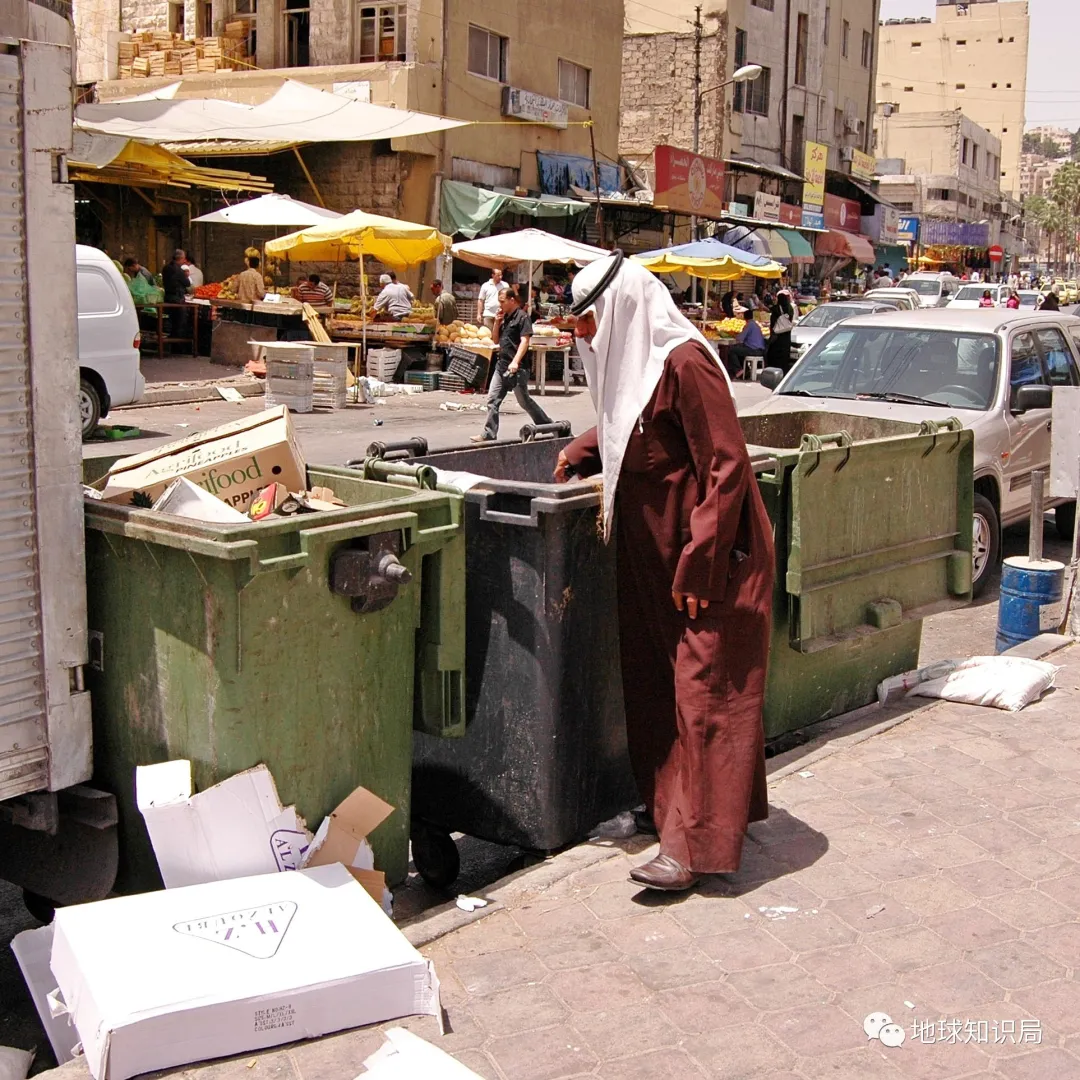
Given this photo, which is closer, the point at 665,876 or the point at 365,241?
the point at 665,876

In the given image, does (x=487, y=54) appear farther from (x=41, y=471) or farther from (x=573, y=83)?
(x=41, y=471)

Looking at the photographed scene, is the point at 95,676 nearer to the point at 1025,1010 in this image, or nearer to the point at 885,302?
the point at 1025,1010

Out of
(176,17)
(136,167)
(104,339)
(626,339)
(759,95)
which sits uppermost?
(759,95)

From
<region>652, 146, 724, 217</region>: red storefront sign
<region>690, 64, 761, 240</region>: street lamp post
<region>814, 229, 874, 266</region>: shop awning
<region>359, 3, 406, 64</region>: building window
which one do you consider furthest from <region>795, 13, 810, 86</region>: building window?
<region>359, 3, 406, 64</region>: building window

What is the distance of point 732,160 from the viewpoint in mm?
38344

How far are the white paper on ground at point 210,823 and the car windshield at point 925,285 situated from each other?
38.1 meters

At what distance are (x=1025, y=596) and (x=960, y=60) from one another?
10215 centimetres

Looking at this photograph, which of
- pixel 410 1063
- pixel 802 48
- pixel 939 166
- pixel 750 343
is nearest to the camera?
pixel 410 1063

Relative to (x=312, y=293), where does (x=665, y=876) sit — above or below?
below

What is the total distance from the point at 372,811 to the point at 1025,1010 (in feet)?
5.87

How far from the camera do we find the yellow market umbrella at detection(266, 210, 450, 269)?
18688 mm

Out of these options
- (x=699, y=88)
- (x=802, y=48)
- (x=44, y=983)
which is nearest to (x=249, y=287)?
(x=44, y=983)

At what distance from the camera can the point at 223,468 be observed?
12.9 ft

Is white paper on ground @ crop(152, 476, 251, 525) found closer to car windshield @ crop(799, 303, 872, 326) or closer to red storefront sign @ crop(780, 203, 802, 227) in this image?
car windshield @ crop(799, 303, 872, 326)
